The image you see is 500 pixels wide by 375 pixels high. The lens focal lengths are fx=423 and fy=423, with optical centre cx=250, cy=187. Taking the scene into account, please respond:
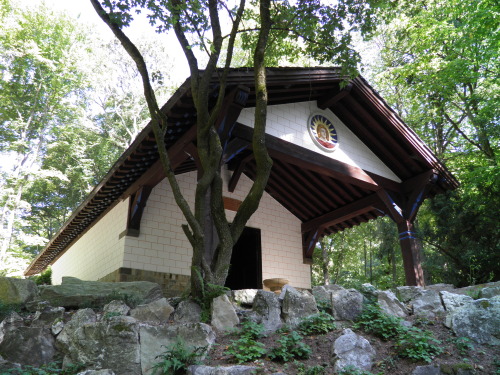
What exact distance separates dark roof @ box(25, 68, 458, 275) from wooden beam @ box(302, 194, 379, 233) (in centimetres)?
3

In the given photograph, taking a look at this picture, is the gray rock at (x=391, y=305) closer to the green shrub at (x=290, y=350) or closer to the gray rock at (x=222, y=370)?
the green shrub at (x=290, y=350)

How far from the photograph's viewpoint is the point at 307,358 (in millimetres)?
4480

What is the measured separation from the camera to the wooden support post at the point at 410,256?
8.77 m

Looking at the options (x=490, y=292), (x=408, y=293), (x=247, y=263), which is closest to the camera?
(x=490, y=292)

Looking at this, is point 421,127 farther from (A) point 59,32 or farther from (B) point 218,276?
(A) point 59,32

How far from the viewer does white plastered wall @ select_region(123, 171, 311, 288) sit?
8.83 meters

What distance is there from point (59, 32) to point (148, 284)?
57.1 ft

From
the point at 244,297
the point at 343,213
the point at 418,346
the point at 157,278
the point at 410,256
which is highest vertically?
the point at 343,213

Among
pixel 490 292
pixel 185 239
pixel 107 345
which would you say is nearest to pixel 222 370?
pixel 107 345

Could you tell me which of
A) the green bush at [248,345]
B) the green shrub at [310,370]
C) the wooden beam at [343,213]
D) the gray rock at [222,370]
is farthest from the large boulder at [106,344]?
the wooden beam at [343,213]

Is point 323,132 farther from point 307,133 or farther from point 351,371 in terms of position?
point 351,371

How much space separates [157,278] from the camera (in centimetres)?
872

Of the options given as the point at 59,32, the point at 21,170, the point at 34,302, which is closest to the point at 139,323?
the point at 34,302

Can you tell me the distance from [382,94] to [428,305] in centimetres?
1320
